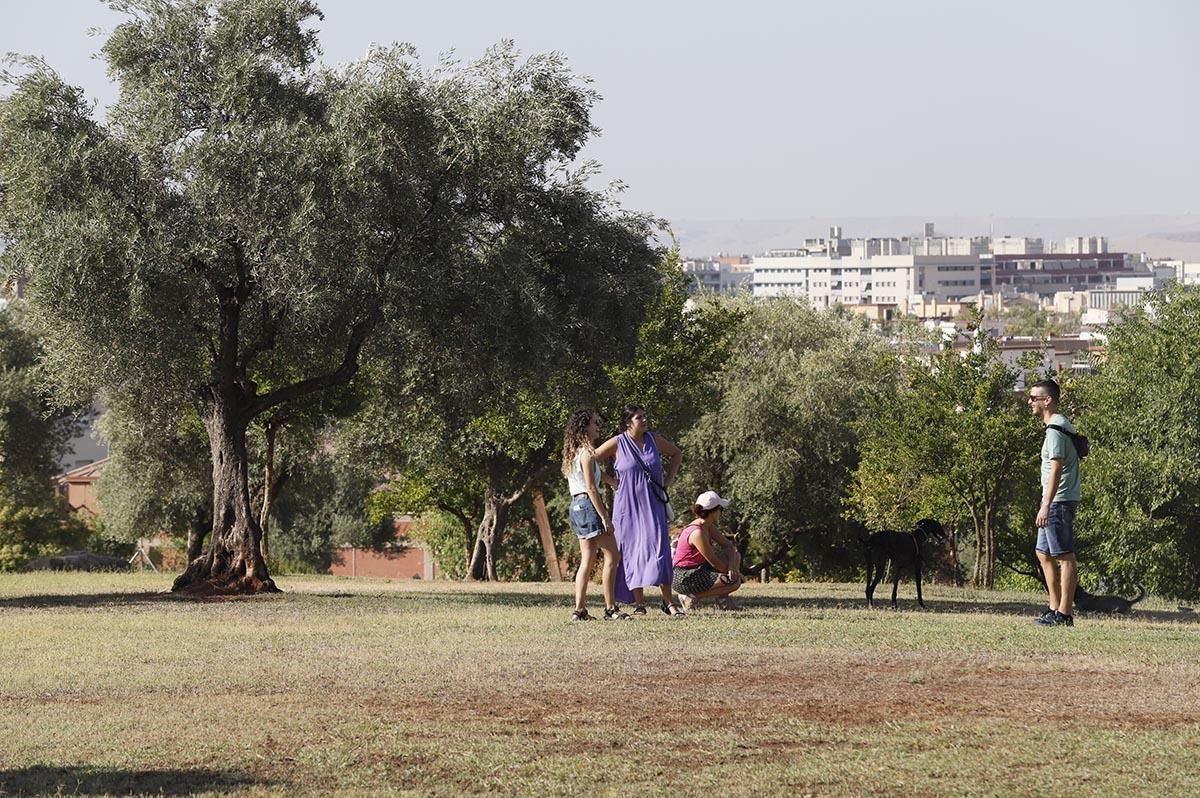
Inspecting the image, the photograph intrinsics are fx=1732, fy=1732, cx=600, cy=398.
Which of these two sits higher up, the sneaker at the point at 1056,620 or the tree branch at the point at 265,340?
the tree branch at the point at 265,340

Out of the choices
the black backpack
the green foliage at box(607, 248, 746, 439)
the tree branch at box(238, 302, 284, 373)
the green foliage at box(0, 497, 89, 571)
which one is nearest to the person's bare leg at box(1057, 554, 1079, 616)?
the black backpack

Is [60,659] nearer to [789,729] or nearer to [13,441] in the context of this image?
[789,729]

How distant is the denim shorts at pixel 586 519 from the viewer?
16.3 m

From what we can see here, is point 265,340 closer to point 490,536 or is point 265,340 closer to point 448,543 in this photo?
point 490,536

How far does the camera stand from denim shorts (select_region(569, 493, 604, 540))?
642 inches

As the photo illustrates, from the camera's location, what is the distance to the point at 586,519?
16.3 metres

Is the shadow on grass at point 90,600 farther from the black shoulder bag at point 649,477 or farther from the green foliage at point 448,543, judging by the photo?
the green foliage at point 448,543

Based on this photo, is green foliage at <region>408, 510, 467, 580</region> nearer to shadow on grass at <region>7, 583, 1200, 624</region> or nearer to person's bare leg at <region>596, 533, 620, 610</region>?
shadow on grass at <region>7, 583, 1200, 624</region>

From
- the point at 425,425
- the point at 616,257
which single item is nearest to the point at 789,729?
the point at 616,257

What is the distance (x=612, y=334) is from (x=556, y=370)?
125 centimetres

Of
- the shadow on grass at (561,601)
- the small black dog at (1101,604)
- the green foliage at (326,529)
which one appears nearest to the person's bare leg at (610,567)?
the shadow on grass at (561,601)

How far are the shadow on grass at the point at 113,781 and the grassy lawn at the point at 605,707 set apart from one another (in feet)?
0.07

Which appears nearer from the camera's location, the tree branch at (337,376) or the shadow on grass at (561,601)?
the shadow on grass at (561,601)

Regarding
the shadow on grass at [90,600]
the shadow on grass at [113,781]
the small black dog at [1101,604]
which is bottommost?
the shadow on grass at [113,781]
